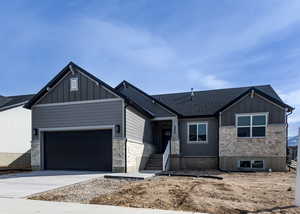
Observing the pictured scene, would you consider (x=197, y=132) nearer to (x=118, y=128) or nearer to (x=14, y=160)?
(x=118, y=128)

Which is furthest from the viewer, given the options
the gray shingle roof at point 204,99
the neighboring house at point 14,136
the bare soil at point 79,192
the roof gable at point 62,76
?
the neighboring house at point 14,136

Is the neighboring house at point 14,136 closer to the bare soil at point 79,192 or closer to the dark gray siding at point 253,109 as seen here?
the bare soil at point 79,192

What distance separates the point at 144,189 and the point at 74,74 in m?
9.12

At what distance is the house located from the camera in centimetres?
1314

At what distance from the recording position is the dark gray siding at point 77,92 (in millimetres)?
13250

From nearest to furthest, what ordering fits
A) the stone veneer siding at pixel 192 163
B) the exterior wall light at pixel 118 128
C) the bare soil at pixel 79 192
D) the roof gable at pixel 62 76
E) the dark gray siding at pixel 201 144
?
the bare soil at pixel 79 192 < the exterior wall light at pixel 118 128 < the roof gable at pixel 62 76 < the stone veneer siding at pixel 192 163 < the dark gray siding at pixel 201 144

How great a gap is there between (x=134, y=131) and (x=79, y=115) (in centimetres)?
358

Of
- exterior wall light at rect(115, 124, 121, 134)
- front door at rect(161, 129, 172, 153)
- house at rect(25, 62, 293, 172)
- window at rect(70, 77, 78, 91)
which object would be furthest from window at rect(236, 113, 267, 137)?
window at rect(70, 77, 78, 91)

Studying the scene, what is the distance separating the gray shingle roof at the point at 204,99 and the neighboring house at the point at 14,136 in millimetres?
12148

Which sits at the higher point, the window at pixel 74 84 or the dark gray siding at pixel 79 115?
the window at pixel 74 84

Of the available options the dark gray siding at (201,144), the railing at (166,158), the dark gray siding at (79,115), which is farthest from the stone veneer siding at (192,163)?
the dark gray siding at (79,115)

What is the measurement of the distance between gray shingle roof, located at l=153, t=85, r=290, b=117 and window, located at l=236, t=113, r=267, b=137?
1.70 meters

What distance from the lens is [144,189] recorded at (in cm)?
750

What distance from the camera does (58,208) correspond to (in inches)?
217
